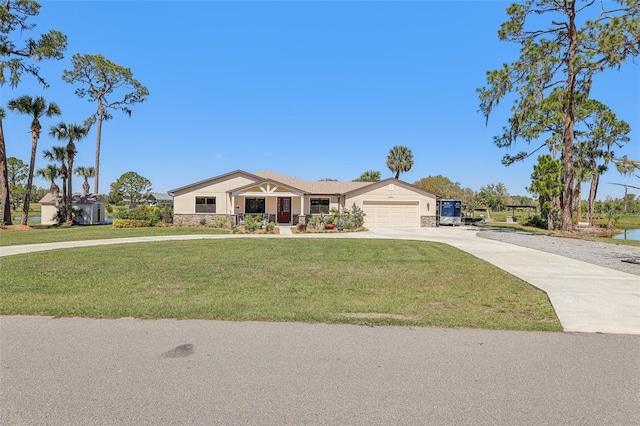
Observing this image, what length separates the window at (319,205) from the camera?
2780 centimetres

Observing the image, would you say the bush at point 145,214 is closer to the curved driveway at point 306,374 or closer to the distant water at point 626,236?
the curved driveway at point 306,374

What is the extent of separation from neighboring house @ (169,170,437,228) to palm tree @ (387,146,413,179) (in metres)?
17.7

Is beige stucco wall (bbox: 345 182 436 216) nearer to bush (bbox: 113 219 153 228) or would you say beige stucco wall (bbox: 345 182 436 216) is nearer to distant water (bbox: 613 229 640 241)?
distant water (bbox: 613 229 640 241)

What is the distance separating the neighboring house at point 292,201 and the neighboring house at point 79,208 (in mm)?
9636

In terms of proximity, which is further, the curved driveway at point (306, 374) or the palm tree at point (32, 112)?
the palm tree at point (32, 112)

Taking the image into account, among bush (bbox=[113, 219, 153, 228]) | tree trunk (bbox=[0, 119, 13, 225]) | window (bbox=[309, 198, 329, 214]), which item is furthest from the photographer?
window (bbox=[309, 198, 329, 214])

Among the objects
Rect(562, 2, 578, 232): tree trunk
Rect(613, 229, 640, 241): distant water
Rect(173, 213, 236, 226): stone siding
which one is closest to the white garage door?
Rect(562, 2, 578, 232): tree trunk

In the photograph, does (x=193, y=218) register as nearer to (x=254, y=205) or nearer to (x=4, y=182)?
(x=254, y=205)

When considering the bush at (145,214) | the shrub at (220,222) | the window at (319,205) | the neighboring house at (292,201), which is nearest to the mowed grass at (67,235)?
the shrub at (220,222)

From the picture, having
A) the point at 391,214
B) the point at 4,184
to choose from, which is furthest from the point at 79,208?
the point at 391,214

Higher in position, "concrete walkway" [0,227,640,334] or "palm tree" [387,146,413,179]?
"palm tree" [387,146,413,179]

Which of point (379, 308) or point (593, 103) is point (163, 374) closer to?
point (379, 308)

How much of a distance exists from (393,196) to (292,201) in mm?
7780

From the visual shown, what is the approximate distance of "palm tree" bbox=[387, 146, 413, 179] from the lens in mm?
44781
